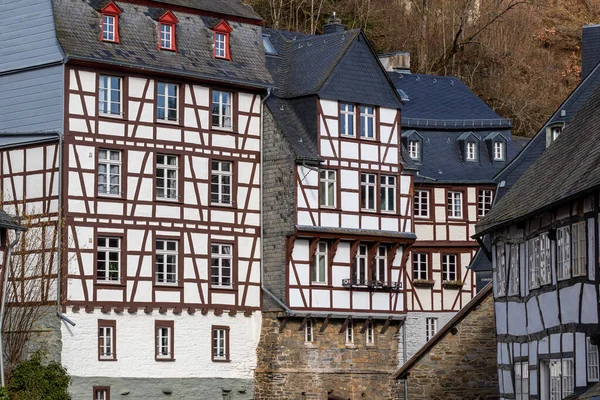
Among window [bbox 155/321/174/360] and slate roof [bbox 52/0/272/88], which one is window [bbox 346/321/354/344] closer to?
window [bbox 155/321/174/360]

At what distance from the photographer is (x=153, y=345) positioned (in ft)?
157

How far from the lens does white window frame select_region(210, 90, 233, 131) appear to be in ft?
165

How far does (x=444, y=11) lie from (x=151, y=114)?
1297 inches

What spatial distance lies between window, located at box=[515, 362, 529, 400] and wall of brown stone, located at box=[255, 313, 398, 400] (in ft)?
44.3

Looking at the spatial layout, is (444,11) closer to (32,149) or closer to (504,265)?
(32,149)

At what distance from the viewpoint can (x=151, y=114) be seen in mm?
48625

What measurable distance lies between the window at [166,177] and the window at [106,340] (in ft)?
13.7

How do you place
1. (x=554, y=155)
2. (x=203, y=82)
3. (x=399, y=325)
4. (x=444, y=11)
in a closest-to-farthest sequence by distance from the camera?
(x=554, y=155), (x=203, y=82), (x=399, y=325), (x=444, y=11)

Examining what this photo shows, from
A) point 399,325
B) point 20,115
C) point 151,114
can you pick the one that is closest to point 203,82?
point 151,114

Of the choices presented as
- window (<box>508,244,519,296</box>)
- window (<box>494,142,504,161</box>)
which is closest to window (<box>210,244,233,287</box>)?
window (<box>508,244,519,296</box>)

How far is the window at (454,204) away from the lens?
60.3 m

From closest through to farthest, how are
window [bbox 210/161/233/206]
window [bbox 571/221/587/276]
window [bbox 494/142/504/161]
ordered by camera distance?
window [bbox 571/221/587/276] → window [bbox 210/161/233/206] → window [bbox 494/142/504/161]

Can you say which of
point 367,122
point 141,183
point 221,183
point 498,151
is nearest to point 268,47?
point 367,122

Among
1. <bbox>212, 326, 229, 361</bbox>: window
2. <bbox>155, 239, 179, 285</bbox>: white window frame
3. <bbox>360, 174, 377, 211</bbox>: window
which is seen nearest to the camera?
<bbox>155, 239, 179, 285</bbox>: white window frame
